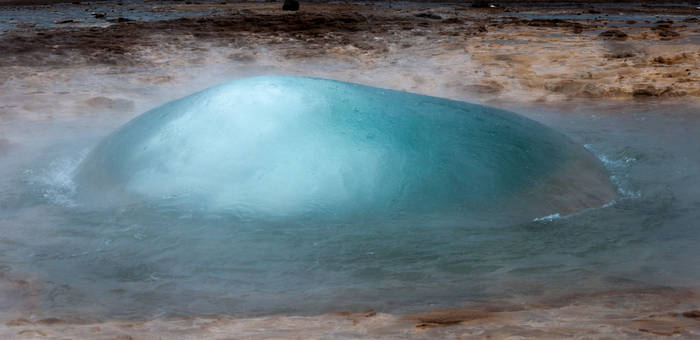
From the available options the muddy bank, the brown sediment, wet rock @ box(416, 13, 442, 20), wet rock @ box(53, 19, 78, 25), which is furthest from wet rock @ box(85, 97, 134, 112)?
wet rock @ box(416, 13, 442, 20)

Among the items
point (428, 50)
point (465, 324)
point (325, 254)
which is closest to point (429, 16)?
point (428, 50)

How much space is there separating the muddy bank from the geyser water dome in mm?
2378

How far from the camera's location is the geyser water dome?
291 centimetres

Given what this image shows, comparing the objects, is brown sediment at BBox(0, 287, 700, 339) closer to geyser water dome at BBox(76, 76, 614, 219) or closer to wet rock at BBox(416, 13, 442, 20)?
geyser water dome at BBox(76, 76, 614, 219)

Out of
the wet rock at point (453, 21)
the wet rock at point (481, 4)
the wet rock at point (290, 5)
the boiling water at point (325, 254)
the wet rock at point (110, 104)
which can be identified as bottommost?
the boiling water at point (325, 254)

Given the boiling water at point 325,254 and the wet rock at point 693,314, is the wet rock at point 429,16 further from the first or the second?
the wet rock at point 693,314

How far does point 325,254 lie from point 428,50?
191 inches

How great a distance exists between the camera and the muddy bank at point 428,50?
5.79 meters

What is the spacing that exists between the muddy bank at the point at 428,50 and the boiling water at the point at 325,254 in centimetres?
254

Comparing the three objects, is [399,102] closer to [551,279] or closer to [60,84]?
[551,279]

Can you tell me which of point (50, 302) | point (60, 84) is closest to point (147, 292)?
point (50, 302)

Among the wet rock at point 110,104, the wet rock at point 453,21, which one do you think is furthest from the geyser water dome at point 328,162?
the wet rock at point 453,21

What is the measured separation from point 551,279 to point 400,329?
2.58 ft

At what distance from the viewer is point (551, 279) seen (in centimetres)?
254
